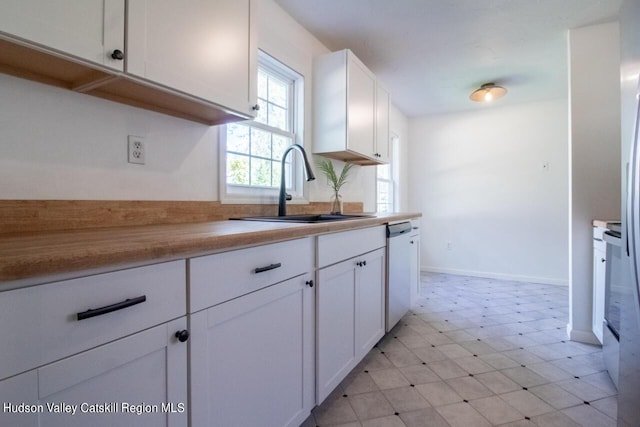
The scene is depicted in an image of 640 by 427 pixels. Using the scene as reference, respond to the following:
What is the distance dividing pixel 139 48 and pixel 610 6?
286cm

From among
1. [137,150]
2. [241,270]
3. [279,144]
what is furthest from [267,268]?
[279,144]

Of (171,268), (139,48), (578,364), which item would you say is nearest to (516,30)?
(578,364)

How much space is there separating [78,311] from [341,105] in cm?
214

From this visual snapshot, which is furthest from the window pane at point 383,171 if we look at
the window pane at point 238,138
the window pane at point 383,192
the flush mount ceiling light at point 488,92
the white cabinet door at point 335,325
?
the white cabinet door at point 335,325

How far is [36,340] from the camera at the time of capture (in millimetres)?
540

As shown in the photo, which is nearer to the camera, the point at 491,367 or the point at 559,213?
the point at 491,367

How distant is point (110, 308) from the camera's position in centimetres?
63

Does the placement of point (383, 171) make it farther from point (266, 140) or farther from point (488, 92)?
point (266, 140)

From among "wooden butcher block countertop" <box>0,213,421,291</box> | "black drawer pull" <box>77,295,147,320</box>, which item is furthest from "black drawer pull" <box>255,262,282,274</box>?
"black drawer pull" <box>77,295,147,320</box>

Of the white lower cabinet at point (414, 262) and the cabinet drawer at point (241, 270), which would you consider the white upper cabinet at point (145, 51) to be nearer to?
the cabinet drawer at point (241, 270)

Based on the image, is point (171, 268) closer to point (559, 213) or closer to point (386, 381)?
point (386, 381)

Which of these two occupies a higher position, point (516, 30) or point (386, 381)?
point (516, 30)

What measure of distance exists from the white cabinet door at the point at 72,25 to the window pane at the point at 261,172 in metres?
1.07

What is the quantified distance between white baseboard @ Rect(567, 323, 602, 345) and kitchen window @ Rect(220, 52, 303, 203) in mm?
2339
